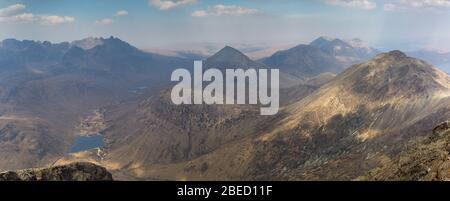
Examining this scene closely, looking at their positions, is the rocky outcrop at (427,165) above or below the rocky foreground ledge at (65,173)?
above

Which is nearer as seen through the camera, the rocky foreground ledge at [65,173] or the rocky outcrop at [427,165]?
the rocky outcrop at [427,165]

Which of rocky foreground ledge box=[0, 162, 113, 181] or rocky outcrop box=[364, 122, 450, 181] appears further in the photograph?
rocky foreground ledge box=[0, 162, 113, 181]

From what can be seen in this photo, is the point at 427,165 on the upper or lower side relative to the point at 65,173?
upper

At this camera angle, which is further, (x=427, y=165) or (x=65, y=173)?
(x=65, y=173)

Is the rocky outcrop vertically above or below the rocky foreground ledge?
above
